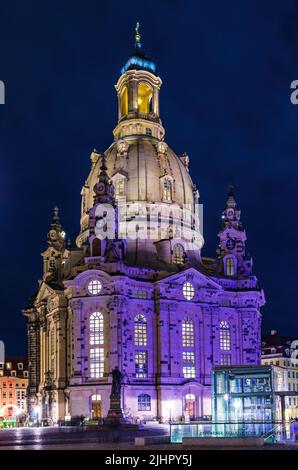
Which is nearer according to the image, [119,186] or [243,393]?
[243,393]

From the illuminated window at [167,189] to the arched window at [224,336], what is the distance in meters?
18.5

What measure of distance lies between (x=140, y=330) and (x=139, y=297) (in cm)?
402

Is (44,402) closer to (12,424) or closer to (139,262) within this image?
(12,424)

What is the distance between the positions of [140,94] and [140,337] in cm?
4108

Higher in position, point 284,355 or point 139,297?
point 139,297

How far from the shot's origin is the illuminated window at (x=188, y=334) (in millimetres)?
91375

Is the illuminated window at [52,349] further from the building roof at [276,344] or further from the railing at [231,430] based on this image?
the railing at [231,430]

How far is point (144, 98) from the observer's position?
112 metres

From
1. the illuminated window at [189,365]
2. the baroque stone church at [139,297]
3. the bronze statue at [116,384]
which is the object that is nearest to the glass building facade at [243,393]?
the bronze statue at [116,384]

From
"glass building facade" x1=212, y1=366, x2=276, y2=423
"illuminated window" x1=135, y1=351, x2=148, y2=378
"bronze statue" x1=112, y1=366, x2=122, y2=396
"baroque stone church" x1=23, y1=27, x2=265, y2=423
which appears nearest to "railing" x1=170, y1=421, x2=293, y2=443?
"glass building facade" x1=212, y1=366, x2=276, y2=423

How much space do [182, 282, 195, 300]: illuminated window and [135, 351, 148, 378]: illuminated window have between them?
9283 mm

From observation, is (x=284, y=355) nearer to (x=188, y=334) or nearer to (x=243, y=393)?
(x=188, y=334)

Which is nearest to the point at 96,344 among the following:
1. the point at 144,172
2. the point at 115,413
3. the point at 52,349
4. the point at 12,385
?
Answer: the point at 52,349

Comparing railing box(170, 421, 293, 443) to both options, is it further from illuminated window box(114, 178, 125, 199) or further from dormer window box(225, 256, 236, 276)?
illuminated window box(114, 178, 125, 199)
